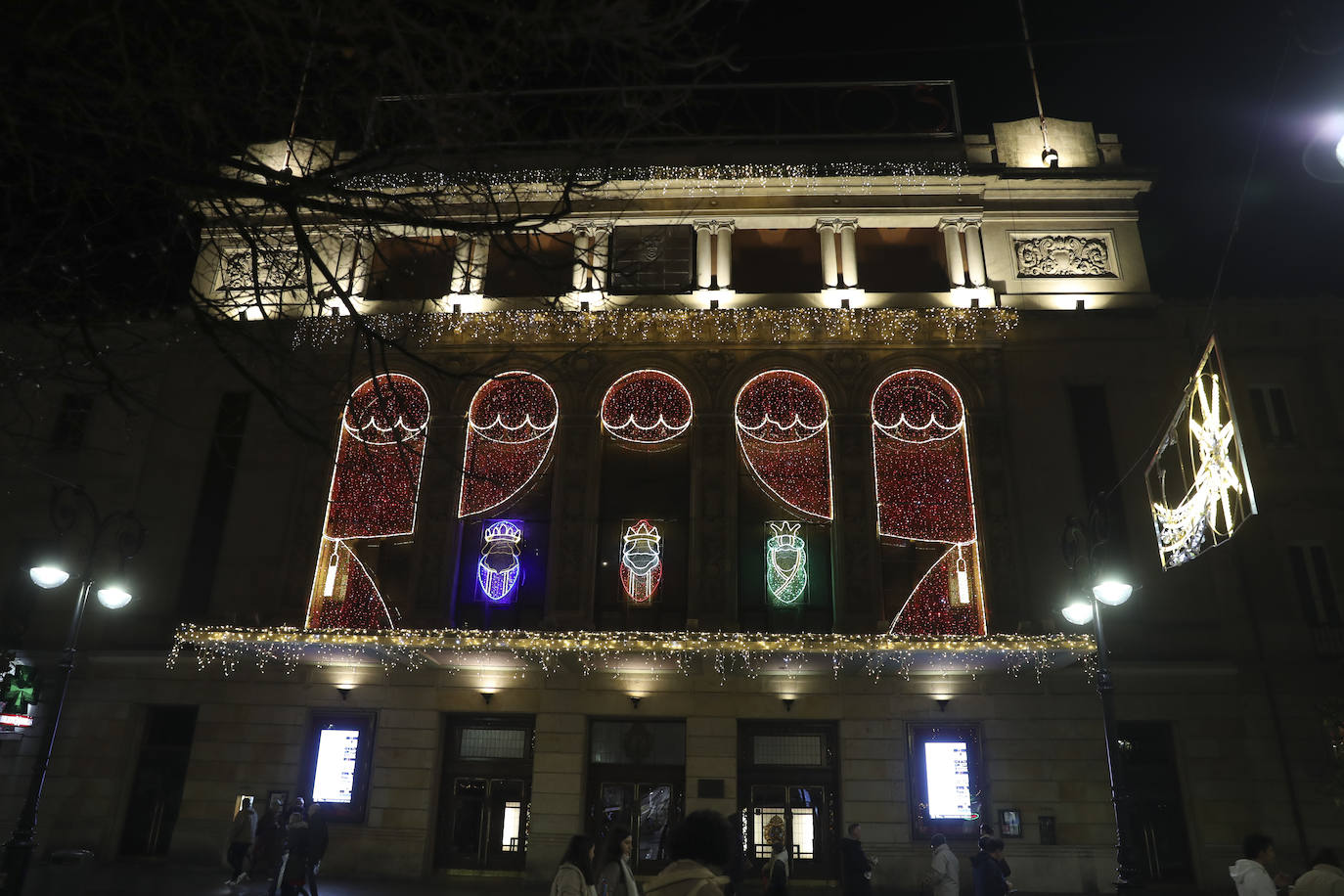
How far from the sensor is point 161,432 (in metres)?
23.5

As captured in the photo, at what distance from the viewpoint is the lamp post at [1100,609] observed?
11181mm

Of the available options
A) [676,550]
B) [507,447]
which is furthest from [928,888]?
[507,447]

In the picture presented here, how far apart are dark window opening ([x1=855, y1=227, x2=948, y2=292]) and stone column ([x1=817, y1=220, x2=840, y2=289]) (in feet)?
2.59

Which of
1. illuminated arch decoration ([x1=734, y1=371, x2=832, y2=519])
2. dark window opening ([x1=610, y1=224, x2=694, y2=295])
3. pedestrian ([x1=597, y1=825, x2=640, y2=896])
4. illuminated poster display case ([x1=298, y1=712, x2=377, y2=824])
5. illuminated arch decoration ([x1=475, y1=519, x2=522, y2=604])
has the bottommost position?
pedestrian ([x1=597, y1=825, x2=640, y2=896])

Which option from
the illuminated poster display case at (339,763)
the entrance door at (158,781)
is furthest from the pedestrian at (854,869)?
the entrance door at (158,781)

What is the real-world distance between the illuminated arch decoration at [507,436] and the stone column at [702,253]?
198 inches

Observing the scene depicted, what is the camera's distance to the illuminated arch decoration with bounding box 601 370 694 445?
2212cm

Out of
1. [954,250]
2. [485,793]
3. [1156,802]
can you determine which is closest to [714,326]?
[954,250]

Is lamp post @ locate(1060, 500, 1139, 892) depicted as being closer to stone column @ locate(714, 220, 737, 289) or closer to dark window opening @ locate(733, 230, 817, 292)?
dark window opening @ locate(733, 230, 817, 292)

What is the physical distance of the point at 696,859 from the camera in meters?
4.29

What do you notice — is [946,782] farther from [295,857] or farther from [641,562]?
[295,857]

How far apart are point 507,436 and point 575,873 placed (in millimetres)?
15681

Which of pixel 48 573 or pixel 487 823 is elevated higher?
pixel 48 573

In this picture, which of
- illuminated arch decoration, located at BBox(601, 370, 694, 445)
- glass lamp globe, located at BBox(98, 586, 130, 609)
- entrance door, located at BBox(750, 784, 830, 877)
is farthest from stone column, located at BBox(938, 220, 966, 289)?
glass lamp globe, located at BBox(98, 586, 130, 609)
